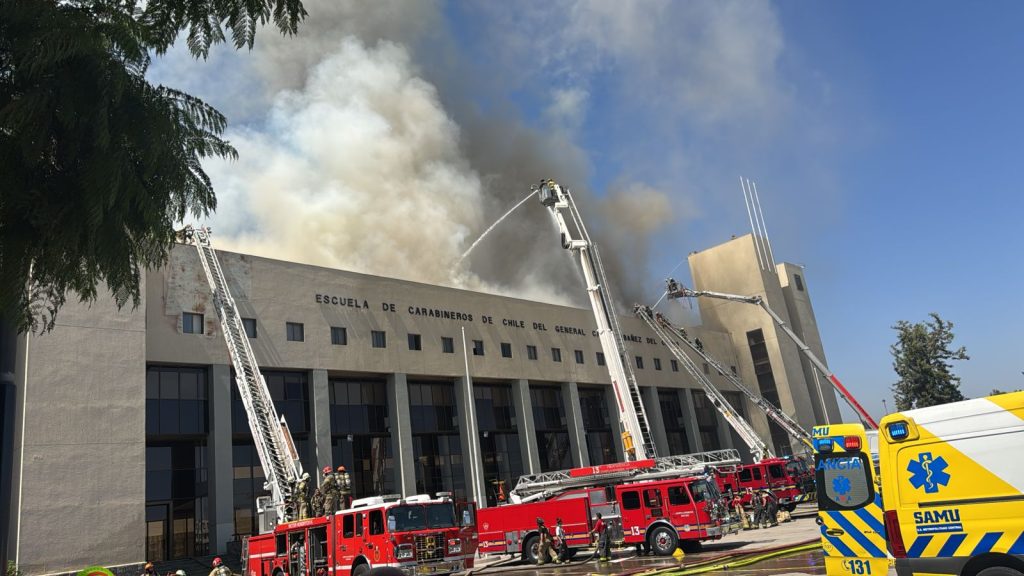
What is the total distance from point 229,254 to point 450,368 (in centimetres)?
1405

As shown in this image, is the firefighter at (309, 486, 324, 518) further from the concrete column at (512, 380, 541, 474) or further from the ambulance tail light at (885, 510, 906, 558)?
the concrete column at (512, 380, 541, 474)

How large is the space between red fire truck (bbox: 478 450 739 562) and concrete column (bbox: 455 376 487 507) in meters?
13.7

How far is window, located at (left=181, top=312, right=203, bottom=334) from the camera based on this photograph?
104 ft

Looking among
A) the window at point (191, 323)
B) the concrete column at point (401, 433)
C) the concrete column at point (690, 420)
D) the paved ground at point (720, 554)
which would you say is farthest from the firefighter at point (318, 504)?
the concrete column at point (690, 420)

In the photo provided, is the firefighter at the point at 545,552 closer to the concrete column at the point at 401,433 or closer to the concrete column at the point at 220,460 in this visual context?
the concrete column at the point at 220,460

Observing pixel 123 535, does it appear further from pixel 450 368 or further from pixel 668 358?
pixel 668 358

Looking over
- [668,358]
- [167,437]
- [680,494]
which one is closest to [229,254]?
[167,437]

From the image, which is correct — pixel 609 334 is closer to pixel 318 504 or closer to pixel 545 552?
pixel 545 552

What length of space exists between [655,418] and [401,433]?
2339 centimetres

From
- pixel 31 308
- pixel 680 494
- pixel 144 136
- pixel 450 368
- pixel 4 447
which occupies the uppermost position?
pixel 450 368

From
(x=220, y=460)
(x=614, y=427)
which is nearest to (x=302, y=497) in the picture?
(x=220, y=460)

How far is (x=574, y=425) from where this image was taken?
47688 millimetres

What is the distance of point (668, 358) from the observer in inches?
2283

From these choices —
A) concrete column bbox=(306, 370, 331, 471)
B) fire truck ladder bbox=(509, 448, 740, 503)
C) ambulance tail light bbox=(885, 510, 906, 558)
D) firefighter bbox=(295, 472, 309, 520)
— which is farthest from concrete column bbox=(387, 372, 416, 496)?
ambulance tail light bbox=(885, 510, 906, 558)
